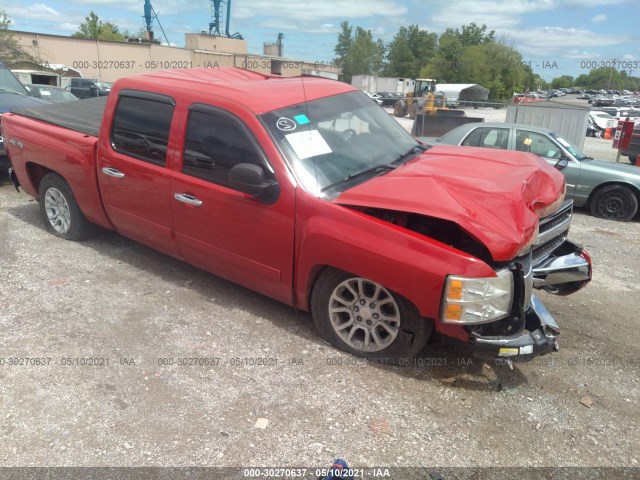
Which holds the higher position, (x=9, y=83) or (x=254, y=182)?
(x=9, y=83)

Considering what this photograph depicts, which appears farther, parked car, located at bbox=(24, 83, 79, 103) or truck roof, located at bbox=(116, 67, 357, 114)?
parked car, located at bbox=(24, 83, 79, 103)

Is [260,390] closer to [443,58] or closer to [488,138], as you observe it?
[488,138]

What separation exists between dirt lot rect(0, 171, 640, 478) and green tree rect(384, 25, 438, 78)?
97.7 meters

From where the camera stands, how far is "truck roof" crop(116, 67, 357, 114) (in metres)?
3.76

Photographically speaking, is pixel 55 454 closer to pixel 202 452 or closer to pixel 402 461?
pixel 202 452

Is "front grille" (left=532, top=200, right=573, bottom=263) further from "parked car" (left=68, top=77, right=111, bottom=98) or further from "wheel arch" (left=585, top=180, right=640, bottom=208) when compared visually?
"parked car" (left=68, top=77, right=111, bottom=98)

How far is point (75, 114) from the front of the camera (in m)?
5.48

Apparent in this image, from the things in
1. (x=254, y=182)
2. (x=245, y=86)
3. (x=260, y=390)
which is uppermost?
(x=245, y=86)

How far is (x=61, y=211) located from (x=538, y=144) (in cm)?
712

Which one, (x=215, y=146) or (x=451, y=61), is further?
(x=451, y=61)

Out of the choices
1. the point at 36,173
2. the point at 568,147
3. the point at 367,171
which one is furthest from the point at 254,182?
the point at 568,147

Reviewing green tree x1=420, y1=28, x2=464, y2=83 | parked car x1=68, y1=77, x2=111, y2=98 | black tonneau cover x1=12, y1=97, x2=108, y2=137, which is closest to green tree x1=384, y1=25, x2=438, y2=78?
green tree x1=420, y1=28, x2=464, y2=83

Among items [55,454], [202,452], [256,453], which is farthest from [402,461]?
[55,454]

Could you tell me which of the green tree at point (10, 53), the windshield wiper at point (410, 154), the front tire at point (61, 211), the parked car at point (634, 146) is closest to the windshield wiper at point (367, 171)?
the windshield wiper at point (410, 154)
